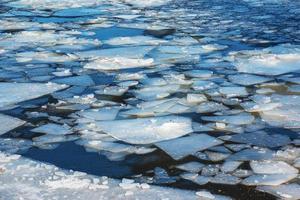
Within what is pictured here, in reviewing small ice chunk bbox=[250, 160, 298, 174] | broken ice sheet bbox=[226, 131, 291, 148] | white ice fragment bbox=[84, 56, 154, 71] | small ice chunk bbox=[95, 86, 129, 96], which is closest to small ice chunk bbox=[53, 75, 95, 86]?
small ice chunk bbox=[95, 86, 129, 96]

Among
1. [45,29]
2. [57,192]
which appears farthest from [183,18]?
[57,192]

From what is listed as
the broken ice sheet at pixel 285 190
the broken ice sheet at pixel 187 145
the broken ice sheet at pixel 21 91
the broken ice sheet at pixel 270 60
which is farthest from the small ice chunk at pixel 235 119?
the broken ice sheet at pixel 21 91

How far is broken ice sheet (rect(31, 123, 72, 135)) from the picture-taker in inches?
108

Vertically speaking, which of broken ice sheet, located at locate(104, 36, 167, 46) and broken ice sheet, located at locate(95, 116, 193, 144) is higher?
broken ice sheet, located at locate(95, 116, 193, 144)

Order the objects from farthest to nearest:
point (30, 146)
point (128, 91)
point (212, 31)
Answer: point (212, 31) → point (128, 91) → point (30, 146)

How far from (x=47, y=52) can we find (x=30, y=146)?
234cm

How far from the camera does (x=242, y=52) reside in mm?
4598

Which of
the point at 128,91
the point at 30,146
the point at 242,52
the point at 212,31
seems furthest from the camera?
the point at 212,31

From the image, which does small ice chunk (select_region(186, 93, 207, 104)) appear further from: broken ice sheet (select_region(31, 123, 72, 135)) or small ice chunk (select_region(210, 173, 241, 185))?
small ice chunk (select_region(210, 173, 241, 185))

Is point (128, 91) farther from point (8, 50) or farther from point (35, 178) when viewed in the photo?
point (8, 50)

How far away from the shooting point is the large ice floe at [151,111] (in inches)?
84.3

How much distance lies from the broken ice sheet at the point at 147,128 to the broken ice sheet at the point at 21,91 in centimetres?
77

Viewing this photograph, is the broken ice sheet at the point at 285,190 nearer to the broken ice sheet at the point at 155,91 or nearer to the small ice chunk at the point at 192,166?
the small ice chunk at the point at 192,166

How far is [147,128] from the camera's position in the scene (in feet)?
9.05
